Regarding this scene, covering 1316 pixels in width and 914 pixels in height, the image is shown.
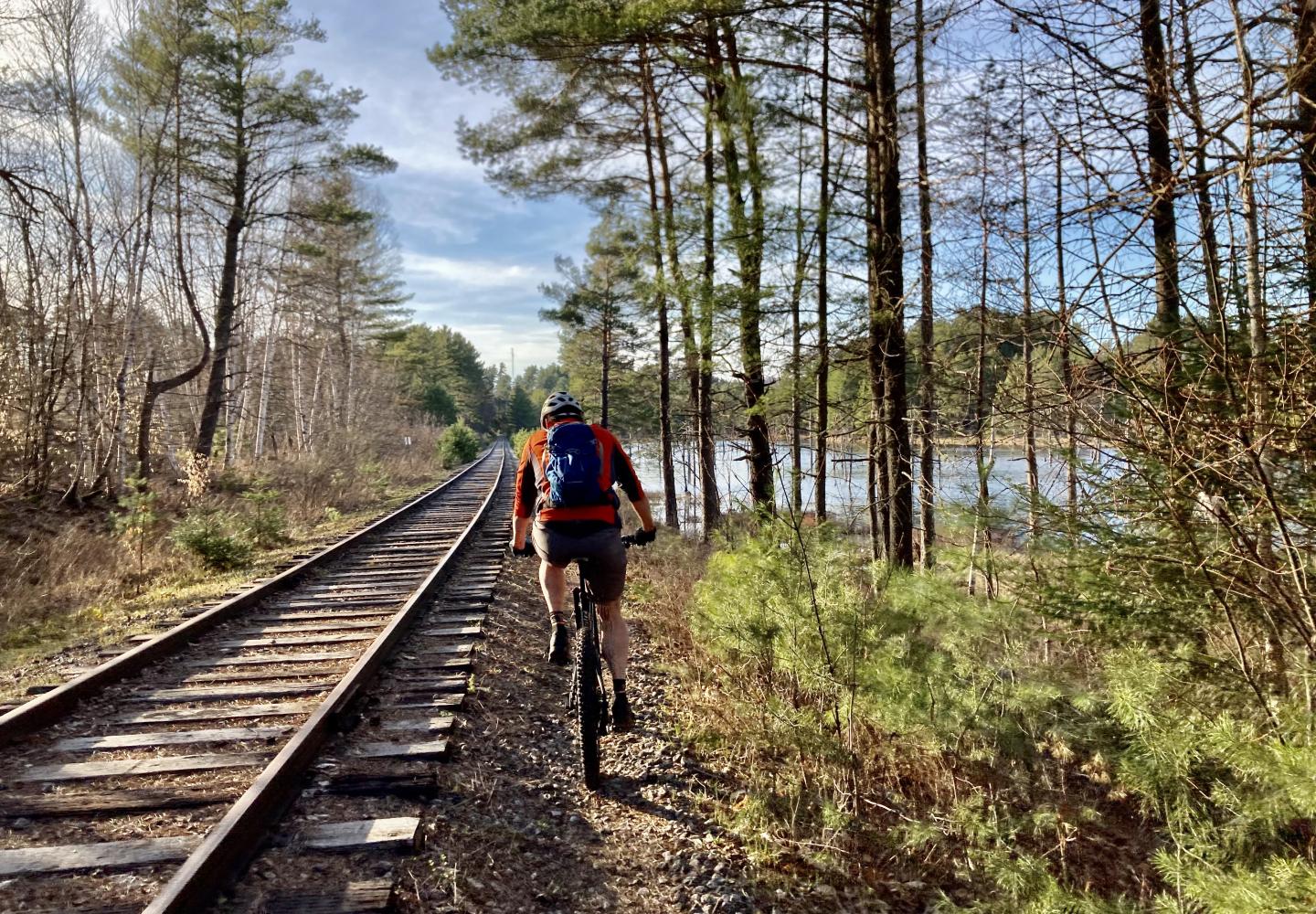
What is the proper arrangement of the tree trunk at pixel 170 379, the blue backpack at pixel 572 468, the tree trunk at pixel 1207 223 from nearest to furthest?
the tree trunk at pixel 1207 223, the blue backpack at pixel 572 468, the tree trunk at pixel 170 379

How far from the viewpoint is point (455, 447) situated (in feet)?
143

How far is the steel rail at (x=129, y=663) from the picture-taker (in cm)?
424

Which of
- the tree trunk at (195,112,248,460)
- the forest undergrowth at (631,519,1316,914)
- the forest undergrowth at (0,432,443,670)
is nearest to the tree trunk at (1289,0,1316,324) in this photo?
the forest undergrowth at (631,519,1316,914)

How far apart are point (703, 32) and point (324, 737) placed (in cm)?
964

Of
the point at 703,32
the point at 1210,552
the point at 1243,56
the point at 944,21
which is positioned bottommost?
the point at 1210,552

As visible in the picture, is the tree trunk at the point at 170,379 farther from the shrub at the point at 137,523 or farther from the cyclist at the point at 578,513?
the cyclist at the point at 578,513

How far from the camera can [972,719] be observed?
3805 mm

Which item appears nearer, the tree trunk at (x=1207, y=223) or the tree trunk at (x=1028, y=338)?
the tree trunk at (x=1207, y=223)

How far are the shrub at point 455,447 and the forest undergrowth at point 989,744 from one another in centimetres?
4001

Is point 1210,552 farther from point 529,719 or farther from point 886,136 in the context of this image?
point 886,136

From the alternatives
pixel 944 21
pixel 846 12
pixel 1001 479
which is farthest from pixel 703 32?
Result: pixel 1001 479

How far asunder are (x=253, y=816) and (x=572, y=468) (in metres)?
2.27

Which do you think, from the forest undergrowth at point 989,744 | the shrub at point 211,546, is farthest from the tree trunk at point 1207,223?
the shrub at point 211,546

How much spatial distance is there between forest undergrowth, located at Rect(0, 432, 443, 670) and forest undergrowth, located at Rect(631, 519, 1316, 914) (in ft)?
20.1
